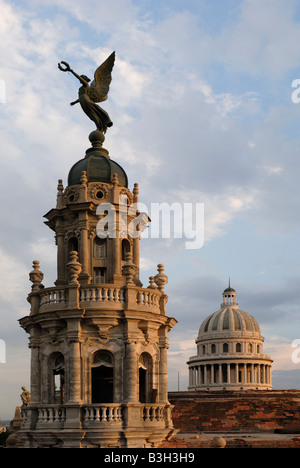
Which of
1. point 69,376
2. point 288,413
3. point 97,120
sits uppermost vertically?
point 97,120

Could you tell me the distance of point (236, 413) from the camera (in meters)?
59.2

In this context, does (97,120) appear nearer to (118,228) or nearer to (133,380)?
(118,228)

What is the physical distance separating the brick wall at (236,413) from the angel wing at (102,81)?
3438cm

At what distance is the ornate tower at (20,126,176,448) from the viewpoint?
26.5 m

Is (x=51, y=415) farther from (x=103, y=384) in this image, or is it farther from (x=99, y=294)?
(x=99, y=294)

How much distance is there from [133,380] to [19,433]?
5.93 meters

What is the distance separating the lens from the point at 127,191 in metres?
31.2

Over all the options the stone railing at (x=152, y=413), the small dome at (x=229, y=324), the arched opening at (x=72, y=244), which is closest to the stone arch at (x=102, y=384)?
the stone railing at (x=152, y=413)

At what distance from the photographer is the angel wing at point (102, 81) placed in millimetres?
31953

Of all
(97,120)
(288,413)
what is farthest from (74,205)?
(288,413)

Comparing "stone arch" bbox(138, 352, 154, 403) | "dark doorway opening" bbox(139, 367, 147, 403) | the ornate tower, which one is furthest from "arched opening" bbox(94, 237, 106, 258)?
"dark doorway opening" bbox(139, 367, 147, 403)

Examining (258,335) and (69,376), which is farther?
(258,335)
